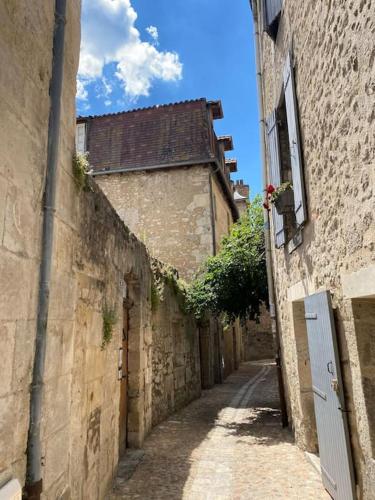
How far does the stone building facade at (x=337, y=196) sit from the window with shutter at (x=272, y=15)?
4 cm

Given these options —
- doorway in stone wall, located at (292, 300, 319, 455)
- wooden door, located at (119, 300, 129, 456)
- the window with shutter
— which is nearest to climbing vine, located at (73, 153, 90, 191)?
wooden door, located at (119, 300, 129, 456)

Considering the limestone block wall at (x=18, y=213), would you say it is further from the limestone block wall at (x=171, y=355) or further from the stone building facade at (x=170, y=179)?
the stone building facade at (x=170, y=179)

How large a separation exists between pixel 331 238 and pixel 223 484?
2749 mm

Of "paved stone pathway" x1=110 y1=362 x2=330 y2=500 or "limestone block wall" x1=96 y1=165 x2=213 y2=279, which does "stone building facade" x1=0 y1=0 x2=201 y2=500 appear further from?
"limestone block wall" x1=96 y1=165 x2=213 y2=279

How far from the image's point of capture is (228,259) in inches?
296

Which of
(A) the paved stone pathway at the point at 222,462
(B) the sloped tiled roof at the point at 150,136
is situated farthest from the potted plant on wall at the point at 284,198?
→ (B) the sloped tiled roof at the point at 150,136

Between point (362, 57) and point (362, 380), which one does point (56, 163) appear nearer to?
point (362, 57)

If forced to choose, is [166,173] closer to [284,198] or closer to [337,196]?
[284,198]

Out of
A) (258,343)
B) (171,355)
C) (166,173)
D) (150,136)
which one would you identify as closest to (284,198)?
(171,355)

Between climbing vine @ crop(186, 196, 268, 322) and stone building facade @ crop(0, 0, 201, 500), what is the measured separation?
325cm

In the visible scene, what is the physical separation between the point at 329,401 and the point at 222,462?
1.90m

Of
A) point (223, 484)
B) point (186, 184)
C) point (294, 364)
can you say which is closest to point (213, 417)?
point (294, 364)

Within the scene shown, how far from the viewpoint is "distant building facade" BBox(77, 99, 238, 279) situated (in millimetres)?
11125

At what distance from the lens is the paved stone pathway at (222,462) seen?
11.9 ft
